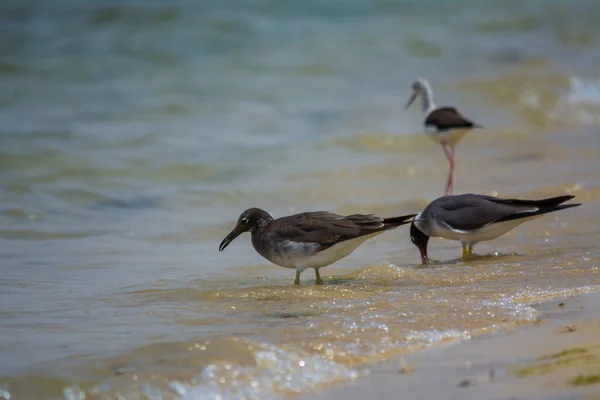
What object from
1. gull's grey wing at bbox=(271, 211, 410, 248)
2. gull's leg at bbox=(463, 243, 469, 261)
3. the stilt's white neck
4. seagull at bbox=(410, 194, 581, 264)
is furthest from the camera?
the stilt's white neck

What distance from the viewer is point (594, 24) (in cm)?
2419

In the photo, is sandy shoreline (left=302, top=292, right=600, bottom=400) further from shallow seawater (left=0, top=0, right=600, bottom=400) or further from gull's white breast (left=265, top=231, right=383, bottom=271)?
gull's white breast (left=265, top=231, right=383, bottom=271)

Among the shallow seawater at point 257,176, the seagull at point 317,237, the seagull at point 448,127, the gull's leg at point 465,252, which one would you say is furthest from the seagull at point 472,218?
the seagull at point 448,127

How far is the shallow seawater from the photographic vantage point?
5.78 m

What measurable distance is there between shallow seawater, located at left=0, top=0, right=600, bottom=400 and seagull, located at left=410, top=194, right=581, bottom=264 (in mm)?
211

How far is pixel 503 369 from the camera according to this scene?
5090 mm

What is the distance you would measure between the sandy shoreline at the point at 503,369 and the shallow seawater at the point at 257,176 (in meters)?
0.18

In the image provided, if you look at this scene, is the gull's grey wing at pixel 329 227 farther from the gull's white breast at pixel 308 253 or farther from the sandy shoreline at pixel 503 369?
the sandy shoreline at pixel 503 369

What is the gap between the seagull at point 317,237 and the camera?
7586 mm

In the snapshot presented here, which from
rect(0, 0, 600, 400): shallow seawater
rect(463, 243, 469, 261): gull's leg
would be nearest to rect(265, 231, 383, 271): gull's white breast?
rect(0, 0, 600, 400): shallow seawater

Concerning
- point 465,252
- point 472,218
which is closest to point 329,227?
point 472,218

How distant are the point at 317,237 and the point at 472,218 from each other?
1.50 m

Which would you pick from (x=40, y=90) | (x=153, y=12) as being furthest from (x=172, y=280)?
(x=153, y=12)

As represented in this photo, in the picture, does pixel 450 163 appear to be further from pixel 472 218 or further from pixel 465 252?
pixel 472 218
